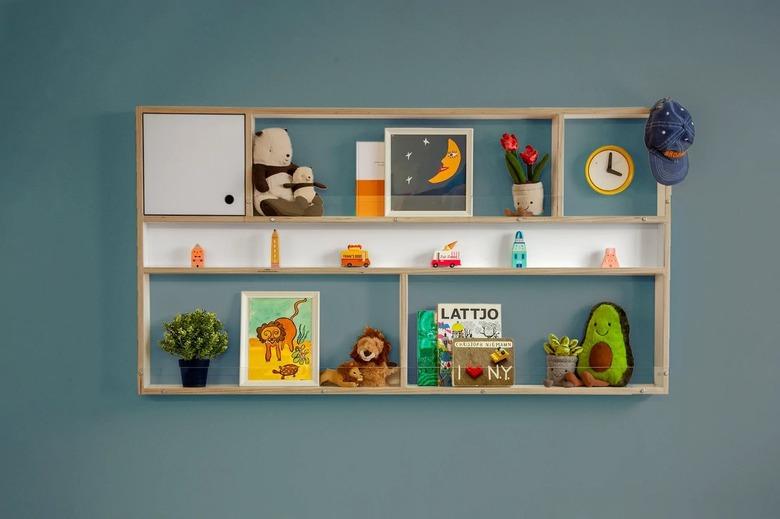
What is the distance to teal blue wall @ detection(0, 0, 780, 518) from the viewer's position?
254cm

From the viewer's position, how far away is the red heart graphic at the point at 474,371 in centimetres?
245

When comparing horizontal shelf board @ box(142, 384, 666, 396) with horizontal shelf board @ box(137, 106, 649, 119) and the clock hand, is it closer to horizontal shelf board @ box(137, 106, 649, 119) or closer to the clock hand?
the clock hand

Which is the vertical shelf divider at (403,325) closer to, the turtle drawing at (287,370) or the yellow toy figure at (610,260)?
the turtle drawing at (287,370)

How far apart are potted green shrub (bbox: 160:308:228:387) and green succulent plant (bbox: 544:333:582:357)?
1.09m

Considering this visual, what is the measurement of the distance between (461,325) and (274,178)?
80 cm

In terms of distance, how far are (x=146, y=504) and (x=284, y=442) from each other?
513 millimetres

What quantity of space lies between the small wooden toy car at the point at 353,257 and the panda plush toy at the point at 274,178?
0.16m

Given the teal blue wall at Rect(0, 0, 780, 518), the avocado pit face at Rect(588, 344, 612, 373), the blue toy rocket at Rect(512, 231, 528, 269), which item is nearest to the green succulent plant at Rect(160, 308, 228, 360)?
the teal blue wall at Rect(0, 0, 780, 518)

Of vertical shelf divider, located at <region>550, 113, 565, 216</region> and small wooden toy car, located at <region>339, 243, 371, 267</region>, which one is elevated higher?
vertical shelf divider, located at <region>550, 113, 565, 216</region>

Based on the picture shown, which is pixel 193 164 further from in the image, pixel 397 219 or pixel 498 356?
pixel 498 356

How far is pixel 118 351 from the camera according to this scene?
2.54m

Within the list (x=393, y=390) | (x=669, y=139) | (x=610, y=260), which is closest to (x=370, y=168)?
(x=393, y=390)
